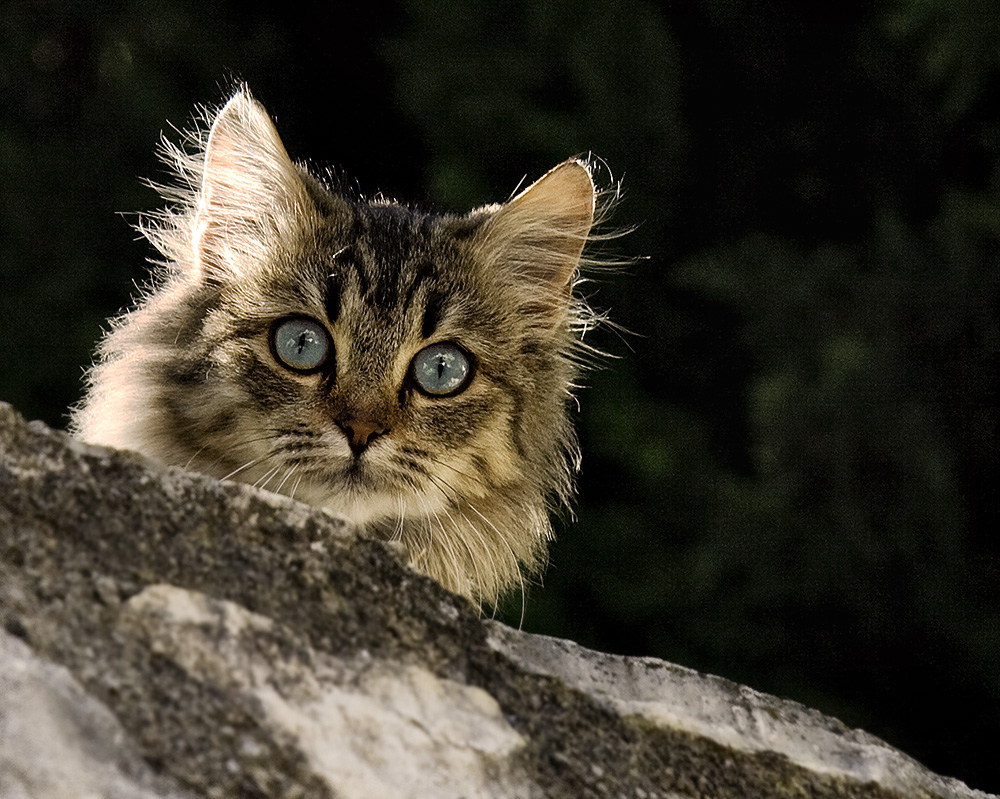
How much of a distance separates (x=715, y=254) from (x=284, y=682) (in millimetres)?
1536

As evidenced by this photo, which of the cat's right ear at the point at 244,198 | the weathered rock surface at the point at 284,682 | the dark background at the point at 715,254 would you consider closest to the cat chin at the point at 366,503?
the cat's right ear at the point at 244,198

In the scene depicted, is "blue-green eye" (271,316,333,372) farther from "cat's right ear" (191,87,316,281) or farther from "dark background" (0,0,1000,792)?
"dark background" (0,0,1000,792)

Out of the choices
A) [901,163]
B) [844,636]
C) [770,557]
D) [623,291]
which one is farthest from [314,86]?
[844,636]

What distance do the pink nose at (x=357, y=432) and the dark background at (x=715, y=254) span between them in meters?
0.86

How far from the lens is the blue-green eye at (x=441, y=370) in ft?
4.59

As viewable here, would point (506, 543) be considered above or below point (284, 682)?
above

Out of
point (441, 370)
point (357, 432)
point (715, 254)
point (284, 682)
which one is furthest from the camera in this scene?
point (715, 254)

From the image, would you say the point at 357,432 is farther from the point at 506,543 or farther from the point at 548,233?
the point at 548,233

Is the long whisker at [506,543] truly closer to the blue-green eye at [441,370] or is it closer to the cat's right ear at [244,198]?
the blue-green eye at [441,370]

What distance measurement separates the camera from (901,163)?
2.22m

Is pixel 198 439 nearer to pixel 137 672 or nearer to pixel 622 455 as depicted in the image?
pixel 137 672

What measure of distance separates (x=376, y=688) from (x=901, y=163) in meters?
1.84

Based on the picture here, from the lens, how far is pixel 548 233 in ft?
5.45

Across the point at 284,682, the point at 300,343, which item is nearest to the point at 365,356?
the point at 300,343
